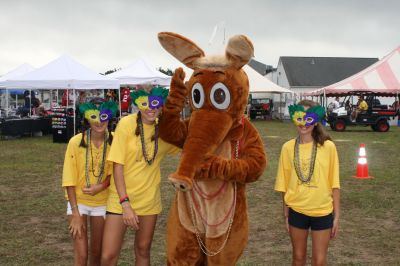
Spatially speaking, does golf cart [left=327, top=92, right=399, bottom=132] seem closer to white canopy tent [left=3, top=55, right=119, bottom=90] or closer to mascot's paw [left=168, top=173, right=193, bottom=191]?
white canopy tent [left=3, top=55, right=119, bottom=90]

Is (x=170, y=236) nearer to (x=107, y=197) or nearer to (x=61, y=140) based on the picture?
(x=107, y=197)

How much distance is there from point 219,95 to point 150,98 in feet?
1.94

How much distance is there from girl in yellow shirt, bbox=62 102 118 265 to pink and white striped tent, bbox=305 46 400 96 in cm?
2028

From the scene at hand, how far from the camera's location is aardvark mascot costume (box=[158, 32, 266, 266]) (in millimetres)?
2979

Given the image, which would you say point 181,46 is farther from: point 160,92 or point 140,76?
point 140,76

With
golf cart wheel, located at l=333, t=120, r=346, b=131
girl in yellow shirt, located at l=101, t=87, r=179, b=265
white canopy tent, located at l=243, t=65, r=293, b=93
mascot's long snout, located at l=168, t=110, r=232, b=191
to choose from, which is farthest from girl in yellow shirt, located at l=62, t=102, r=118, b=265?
white canopy tent, located at l=243, t=65, r=293, b=93

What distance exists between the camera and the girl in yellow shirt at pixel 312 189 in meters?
3.68

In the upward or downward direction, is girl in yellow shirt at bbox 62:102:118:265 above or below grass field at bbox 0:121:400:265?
above

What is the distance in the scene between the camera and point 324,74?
45.2 metres

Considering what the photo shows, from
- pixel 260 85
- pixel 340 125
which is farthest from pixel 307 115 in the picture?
pixel 260 85

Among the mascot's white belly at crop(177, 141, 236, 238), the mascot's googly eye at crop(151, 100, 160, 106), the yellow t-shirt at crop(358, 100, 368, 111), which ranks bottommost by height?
the mascot's white belly at crop(177, 141, 236, 238)

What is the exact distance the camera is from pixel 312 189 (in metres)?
3.72

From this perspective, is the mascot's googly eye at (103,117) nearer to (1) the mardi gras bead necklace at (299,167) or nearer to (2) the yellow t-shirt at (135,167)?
(2) the yellow t-shirt at (135,167)

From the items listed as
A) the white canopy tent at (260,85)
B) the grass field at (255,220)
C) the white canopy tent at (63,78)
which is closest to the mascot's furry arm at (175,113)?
the grass field at (255,220)
